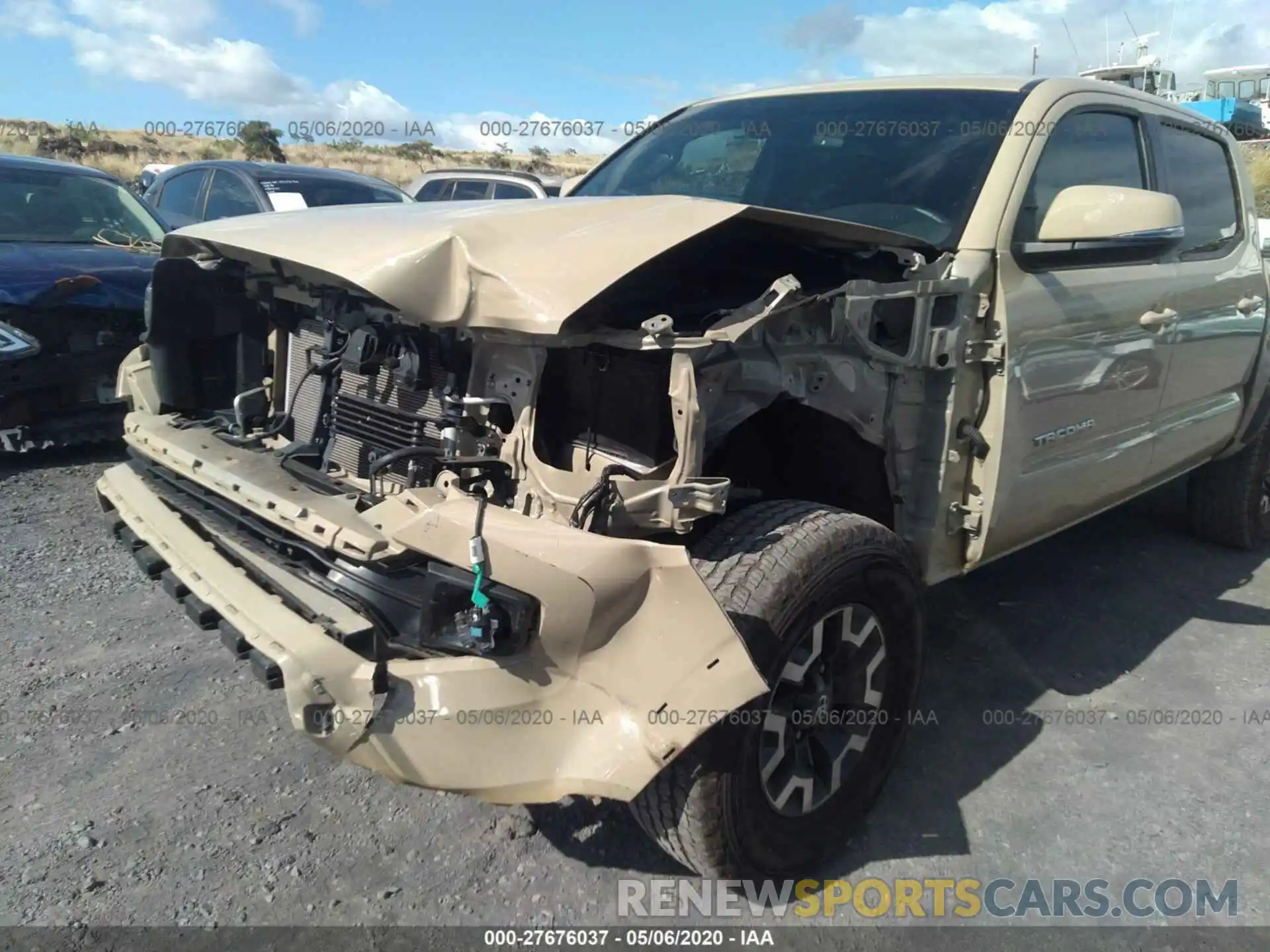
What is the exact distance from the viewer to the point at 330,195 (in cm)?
824

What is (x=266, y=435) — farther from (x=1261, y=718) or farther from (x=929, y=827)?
(x=1261, y=718)

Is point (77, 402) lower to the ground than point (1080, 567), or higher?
higher

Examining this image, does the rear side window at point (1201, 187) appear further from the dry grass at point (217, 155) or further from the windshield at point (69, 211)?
the dry grass at point (217, 155)

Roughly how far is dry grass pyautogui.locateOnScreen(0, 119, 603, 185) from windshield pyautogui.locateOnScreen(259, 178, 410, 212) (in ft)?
66.0

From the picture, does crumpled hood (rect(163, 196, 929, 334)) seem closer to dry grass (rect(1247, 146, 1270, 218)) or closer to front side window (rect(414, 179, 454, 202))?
front side window (rect(414, 179, 454, 202))

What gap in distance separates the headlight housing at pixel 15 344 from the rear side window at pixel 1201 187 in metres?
5.29

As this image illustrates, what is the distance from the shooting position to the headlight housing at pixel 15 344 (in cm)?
473

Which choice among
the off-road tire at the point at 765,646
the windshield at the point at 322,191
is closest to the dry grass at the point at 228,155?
the windshield at the point at 322,191

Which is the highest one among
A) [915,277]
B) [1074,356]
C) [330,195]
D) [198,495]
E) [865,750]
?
Result: [330,195]

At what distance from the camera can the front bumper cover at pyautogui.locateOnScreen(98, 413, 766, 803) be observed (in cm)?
196

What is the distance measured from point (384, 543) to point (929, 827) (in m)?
1.72

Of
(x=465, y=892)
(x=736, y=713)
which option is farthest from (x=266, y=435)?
(x=736, y=713)

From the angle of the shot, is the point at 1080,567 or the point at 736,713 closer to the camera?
the point at 736,713

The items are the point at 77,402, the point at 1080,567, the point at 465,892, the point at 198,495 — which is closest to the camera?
the point at 465,892
